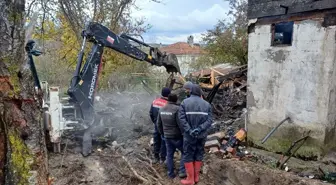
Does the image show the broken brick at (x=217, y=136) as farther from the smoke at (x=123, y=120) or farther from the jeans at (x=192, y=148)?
the jeans at (x=192, y=148)

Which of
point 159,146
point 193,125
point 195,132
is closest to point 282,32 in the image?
point 193,125

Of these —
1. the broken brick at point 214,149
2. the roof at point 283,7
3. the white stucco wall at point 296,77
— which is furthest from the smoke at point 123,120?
the roof at point 283,7

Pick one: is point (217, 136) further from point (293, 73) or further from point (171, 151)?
point (293, 73)

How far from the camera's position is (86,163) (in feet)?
21.5

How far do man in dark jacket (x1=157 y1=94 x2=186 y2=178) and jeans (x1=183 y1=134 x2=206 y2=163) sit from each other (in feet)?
0.90

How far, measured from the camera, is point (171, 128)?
228 inches

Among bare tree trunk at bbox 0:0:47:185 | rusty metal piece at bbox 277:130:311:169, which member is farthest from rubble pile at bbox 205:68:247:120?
bare tree trunk at bbox 0:0:47:185

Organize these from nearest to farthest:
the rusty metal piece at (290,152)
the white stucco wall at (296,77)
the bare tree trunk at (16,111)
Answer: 1. the bare tree trunk at (16,111)
2. the white stucco wall at (296,77)
3. the rusty metal piece at (290,152)

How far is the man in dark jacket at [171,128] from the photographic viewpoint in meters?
5.75

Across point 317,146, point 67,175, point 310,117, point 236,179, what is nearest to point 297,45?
point 310,117

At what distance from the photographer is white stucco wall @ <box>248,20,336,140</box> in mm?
5980

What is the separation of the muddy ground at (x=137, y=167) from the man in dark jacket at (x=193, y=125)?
2.01ft

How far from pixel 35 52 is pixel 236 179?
458cm

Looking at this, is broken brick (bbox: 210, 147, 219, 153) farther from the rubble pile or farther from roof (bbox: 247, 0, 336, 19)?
roof (bbox: 247, 0, 336, 19)
